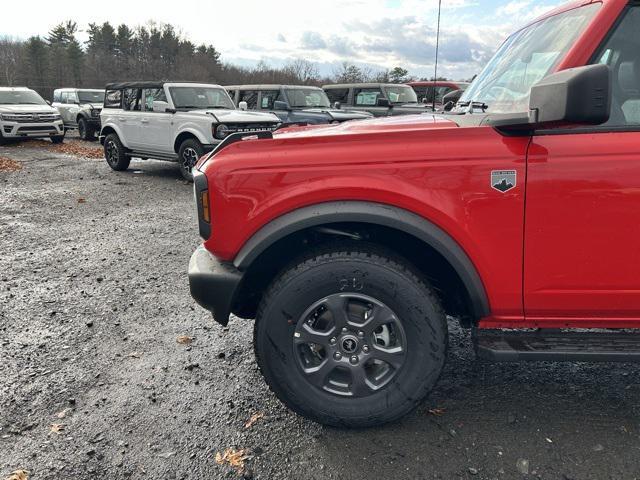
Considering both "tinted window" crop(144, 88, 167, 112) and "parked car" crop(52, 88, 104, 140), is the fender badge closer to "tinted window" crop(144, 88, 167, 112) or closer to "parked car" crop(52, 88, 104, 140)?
"tinted window" crop(144, 88, 167, 112)

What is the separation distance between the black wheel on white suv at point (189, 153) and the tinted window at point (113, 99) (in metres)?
2.70

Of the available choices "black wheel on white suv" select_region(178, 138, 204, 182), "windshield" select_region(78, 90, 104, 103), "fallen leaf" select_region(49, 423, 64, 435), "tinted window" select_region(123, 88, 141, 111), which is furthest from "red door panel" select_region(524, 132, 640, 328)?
"windshield" select_region(78, 90, 104, 103)

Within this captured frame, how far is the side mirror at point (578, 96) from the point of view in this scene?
178 centimetres

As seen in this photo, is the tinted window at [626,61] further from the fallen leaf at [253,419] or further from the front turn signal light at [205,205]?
the fallen leaf at [253,419]

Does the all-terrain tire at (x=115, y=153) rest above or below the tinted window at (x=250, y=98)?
below

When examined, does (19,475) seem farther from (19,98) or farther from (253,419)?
(19,98)

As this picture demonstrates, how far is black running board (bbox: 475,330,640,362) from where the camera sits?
7.06 ft

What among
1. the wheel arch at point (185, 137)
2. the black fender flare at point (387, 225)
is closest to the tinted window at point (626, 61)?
the black fender flare at point (387, 225)

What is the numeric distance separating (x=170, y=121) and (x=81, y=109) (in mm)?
10460

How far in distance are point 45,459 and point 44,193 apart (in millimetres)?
7894

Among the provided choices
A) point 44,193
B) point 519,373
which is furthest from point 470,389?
point 44,193

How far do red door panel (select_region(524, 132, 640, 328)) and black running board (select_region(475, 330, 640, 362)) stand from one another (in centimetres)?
14

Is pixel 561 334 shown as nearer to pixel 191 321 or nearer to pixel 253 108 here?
pixel 191 321

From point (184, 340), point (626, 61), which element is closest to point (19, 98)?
point (184, 340)
